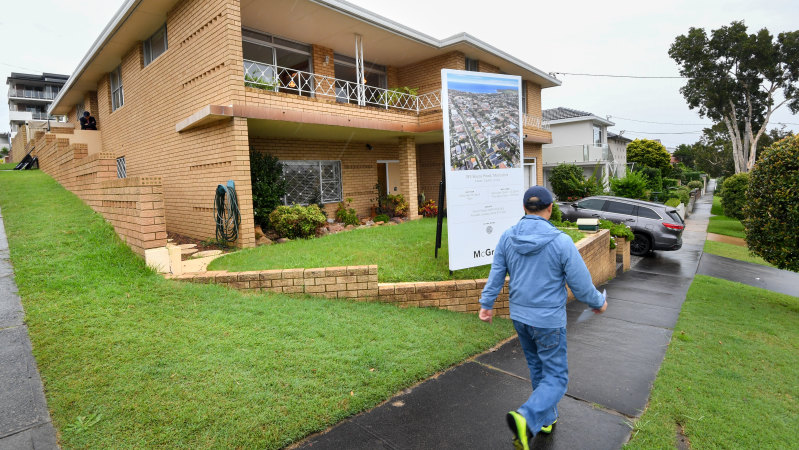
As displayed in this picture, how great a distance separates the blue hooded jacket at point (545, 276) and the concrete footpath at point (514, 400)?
2.78ft

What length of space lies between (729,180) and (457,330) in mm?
22653

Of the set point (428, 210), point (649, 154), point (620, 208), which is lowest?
point (620, 208)

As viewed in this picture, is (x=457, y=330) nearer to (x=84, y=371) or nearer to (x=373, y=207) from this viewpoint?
(x=84, y=371)

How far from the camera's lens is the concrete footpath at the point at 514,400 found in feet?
9.32

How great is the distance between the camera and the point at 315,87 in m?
12.5

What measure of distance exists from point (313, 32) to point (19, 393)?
429 inches

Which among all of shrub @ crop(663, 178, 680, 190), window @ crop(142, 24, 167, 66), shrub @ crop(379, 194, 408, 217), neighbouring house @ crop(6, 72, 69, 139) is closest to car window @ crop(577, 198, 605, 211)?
shrub @ crop(379, 194, 408, 217)

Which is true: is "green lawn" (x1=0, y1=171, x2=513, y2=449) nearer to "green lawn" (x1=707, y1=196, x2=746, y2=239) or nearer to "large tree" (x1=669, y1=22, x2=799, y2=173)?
"green lawn" (x1=707, y1=196, x2=746, y2=239)

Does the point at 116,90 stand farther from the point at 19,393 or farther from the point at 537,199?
the point at 537,199

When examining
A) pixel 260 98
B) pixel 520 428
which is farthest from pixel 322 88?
pixel 520 428

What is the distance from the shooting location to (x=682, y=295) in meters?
7.97

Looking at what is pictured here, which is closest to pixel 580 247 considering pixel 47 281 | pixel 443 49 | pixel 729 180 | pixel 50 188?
pixel 47 281

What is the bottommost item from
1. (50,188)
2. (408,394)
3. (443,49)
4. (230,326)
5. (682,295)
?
(682,295)

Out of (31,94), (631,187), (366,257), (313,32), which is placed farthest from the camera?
(31,94)
